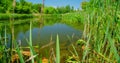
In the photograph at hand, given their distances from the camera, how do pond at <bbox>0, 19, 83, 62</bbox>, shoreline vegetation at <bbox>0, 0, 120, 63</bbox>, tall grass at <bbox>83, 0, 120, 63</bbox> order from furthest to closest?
tall grass at <bbox>83, 0, 120, 63</bbox>
pond at <bbox>0, 19, 83, 62</bbox>
shoreline vegetation at <bbox>0, 0, 120, 63</bbox>

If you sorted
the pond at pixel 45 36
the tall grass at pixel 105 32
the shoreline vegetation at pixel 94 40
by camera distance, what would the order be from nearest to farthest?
1. the shoreline vegetation at pixel 94 40
2. the pond at pixel 45 36
3. the tall grass at pixel 105 32

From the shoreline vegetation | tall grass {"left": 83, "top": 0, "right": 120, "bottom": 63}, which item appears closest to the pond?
the shoreline vegetation

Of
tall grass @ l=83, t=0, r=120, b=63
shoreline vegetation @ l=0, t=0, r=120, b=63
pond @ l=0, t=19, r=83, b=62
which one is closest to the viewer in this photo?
shoreline vegetation @ l=0, t=0, r=120, b=63

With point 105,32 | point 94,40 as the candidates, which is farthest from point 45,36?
point 105,32

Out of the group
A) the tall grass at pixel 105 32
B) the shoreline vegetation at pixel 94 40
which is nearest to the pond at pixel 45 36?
the shoreline vegetation at pixel 94 40

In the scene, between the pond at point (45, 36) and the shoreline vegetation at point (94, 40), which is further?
the pond at point (45, 36)

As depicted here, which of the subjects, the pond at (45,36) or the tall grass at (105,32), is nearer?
the pond at (45,36)

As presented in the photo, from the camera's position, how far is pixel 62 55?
6051mm

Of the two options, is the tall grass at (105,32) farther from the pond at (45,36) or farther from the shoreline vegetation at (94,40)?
the pond at (45,36)

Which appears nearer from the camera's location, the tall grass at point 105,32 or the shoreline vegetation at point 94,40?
the shoreline vegetation at point 94,40

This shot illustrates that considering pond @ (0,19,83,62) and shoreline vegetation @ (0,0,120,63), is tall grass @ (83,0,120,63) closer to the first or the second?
shoreline vegetation @ (0,0,120,63)

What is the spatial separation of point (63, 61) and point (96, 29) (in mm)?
3101

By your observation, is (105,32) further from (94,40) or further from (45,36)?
(45,36)

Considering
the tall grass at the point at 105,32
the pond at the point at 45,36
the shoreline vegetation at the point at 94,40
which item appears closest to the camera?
the shoreline vegetation at the point at 94,40
